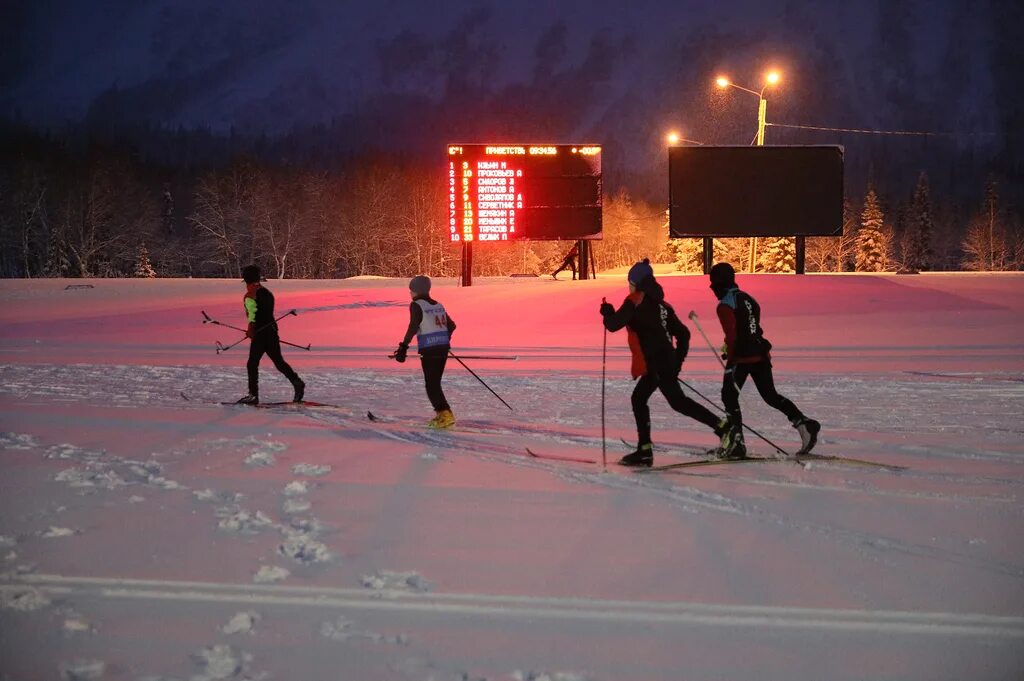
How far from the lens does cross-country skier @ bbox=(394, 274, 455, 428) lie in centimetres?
915

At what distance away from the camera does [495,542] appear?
213 inches

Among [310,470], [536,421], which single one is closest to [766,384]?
[536,421]

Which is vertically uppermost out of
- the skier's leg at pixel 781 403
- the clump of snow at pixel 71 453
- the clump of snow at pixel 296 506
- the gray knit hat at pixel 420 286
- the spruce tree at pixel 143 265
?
the spruce tree at pixel 143 265

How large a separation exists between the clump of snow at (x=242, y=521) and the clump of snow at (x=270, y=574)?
68 cm

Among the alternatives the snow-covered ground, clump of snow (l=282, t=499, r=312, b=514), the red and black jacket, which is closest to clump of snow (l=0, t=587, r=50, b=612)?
the snow-covered ground

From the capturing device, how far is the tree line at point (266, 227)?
68500 mm

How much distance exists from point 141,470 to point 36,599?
273cm

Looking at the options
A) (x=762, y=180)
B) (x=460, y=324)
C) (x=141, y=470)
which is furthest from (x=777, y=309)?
(x=141, y=470)

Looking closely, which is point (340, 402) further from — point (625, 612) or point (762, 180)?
point (762, 180)

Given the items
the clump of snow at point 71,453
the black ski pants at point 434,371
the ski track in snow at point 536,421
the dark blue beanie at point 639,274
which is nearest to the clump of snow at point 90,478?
the ski track in snow at point 536,421

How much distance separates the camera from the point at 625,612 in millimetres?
4344

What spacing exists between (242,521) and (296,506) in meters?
0.47

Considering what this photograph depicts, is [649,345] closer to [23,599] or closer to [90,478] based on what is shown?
[90,478]

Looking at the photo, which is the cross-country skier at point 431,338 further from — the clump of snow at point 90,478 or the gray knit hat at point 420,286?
the clump of snow at point 90,478
